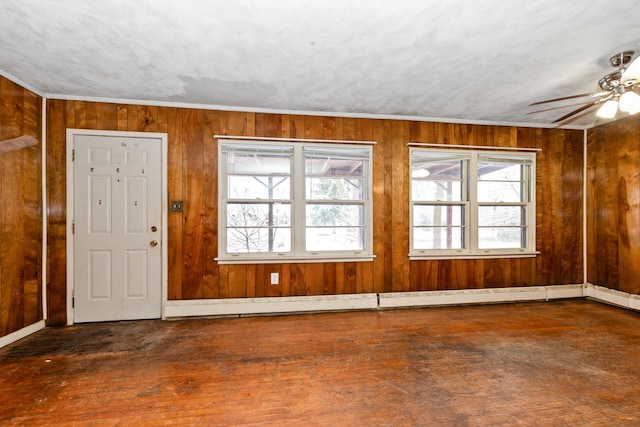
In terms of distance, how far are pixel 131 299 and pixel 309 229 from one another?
216 cm

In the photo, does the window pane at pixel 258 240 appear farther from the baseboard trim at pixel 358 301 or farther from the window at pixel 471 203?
the window at pixel 471 203

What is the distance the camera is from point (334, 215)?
3729mm

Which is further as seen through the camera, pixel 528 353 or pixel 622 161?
pixel 622 161

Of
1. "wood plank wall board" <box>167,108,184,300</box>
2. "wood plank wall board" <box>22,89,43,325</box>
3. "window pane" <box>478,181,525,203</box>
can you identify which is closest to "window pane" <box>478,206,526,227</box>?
"window pane" <box>478,181,525,203</box>

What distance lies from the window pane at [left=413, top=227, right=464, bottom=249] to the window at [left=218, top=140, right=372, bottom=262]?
2.34ft

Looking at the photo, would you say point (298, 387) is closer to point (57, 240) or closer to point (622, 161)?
point (57, 240)

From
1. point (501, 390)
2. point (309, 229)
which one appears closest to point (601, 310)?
point (501, 390)

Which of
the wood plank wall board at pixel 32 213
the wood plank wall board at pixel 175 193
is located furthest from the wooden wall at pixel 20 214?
the wood plank wall board at pixel 175 193

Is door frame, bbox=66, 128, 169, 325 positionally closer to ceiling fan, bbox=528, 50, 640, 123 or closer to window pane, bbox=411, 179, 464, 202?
window pane, bbox=411, 179, 464, 202

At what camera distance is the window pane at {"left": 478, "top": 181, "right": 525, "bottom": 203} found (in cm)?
402

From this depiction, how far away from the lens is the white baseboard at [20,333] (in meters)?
2.62

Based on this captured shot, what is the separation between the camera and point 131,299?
10.6 ft

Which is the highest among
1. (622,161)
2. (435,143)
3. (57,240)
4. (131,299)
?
(435,143)

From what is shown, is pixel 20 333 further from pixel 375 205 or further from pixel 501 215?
pixel 501 215
